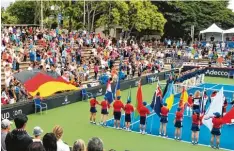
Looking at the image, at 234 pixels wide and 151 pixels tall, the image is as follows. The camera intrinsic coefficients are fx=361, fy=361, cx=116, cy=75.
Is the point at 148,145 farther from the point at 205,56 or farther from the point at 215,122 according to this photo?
the point at 205,56

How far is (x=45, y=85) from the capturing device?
20344mm

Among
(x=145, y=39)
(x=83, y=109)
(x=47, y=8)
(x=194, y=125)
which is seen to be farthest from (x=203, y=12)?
(x=194, y=125)

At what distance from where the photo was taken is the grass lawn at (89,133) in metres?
14.2

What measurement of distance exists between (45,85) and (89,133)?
5.65m

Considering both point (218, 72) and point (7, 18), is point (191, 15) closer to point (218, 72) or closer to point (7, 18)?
point (218, 72)

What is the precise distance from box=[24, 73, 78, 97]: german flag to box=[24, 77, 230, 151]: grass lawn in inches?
43.9

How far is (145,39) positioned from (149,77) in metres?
25.9

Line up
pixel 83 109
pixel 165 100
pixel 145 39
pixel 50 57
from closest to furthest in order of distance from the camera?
pixel 165 100 < pixel 83 109 < pixel 50 57 < pixel 145 39

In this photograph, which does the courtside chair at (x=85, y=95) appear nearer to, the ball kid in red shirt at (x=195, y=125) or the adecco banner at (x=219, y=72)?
the ball kid in red shirt at (x=195, y=125)

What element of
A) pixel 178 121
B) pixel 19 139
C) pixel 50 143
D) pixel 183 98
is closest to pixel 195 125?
pixel 178 121

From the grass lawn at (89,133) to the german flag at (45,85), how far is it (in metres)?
1.11

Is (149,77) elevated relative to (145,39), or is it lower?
lower

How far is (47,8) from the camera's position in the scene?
45.1 meters

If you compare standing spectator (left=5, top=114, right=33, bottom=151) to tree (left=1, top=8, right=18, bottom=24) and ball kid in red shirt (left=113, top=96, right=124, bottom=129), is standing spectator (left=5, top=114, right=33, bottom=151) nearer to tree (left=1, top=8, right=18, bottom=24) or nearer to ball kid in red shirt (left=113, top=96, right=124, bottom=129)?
ball kid in red shirt (left=113, top=96, right=124, bottom=129)
